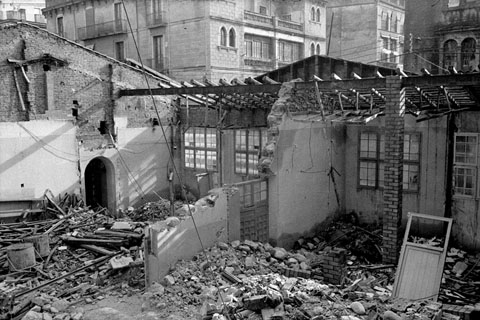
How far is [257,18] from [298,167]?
22.7 meters

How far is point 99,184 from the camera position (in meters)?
21.1

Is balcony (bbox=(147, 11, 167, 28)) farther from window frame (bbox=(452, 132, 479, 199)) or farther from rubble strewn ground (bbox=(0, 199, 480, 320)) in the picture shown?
window frame (bbox=(452, 132, 479, 199))

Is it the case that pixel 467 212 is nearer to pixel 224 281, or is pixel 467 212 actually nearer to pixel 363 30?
pixel 224 281

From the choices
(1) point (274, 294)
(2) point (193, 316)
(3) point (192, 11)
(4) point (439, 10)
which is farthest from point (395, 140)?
(3) point (192, 11)

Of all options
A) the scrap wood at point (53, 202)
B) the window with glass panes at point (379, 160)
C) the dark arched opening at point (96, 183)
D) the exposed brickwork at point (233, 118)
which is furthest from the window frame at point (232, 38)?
the window with glass panes at point (379, 160)

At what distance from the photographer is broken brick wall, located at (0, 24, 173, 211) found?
18.0 meters

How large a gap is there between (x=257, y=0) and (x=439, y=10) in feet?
48.9

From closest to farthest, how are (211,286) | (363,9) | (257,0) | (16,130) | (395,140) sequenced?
1. (211,286)
2. (395,140)
3. (16,130)
4. (257,0)
5. (363,9)

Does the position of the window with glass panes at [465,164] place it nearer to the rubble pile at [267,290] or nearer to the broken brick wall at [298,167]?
the broken brick wall at [298,167]

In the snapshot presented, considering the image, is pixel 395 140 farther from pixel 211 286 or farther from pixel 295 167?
pixel 211 286

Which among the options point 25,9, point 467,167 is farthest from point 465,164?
point 25,9

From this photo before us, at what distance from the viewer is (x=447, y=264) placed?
13.2m

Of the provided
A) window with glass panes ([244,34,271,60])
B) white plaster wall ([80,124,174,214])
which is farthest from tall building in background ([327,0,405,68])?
white plaster wall ([80,124,174,214])

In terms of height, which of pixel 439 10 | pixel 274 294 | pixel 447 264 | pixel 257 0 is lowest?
pixel 447 264
